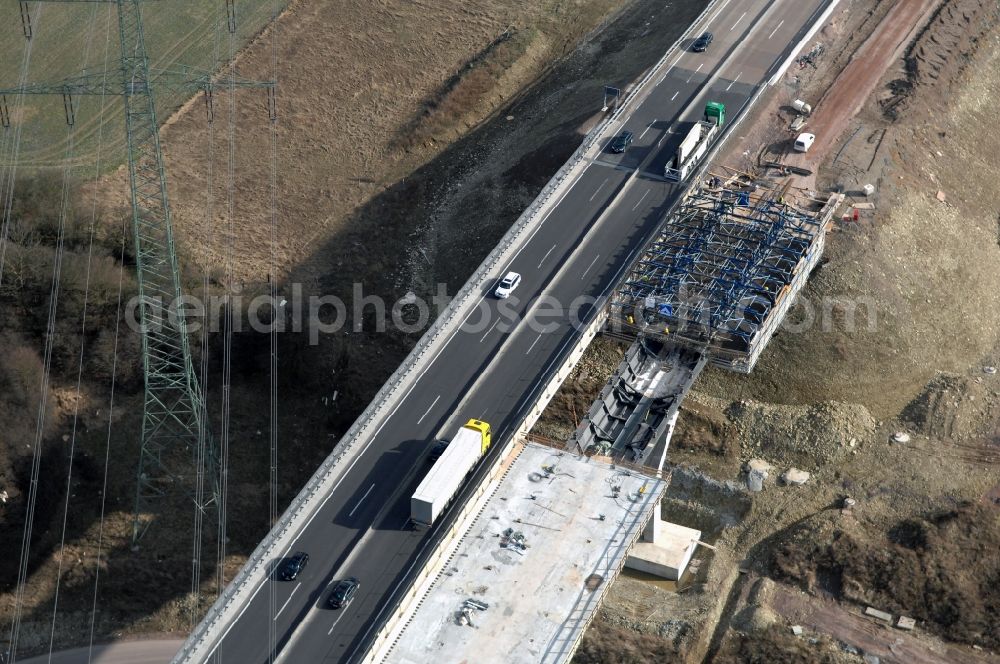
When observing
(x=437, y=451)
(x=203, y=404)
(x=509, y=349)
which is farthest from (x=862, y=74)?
(x=203, y=404)

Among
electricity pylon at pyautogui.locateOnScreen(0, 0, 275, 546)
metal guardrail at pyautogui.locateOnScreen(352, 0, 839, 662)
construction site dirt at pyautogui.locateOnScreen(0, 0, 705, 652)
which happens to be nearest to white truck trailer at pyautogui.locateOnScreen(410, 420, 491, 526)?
A: metal guardrail at pyautogui.locateOnScreen(352, 0, 839, 662)

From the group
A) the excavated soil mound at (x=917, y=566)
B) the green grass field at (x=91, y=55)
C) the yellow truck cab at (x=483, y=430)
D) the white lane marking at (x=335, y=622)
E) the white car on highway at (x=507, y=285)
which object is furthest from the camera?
the green grass field at (x=91, y=55)

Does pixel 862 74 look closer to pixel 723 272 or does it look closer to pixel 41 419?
pixel 723 272

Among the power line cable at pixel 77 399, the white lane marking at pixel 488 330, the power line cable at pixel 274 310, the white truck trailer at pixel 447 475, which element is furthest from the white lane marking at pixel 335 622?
the power line cable at pixel 77 399

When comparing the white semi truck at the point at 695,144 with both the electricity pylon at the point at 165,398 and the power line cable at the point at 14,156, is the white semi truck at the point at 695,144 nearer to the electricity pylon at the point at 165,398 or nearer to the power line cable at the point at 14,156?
the electricity pylon at the point at 165,398

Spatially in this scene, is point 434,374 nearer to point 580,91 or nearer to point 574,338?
point 574,338

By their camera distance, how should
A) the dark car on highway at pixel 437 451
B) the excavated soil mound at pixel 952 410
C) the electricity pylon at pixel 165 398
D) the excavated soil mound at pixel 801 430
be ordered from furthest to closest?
the excavated soil mound at pixel 952 410 < the excavated soil mound at pixel 801 430 < the electricity pylon at pixel 165 398 < the dark car on highway at pixel 437 451
